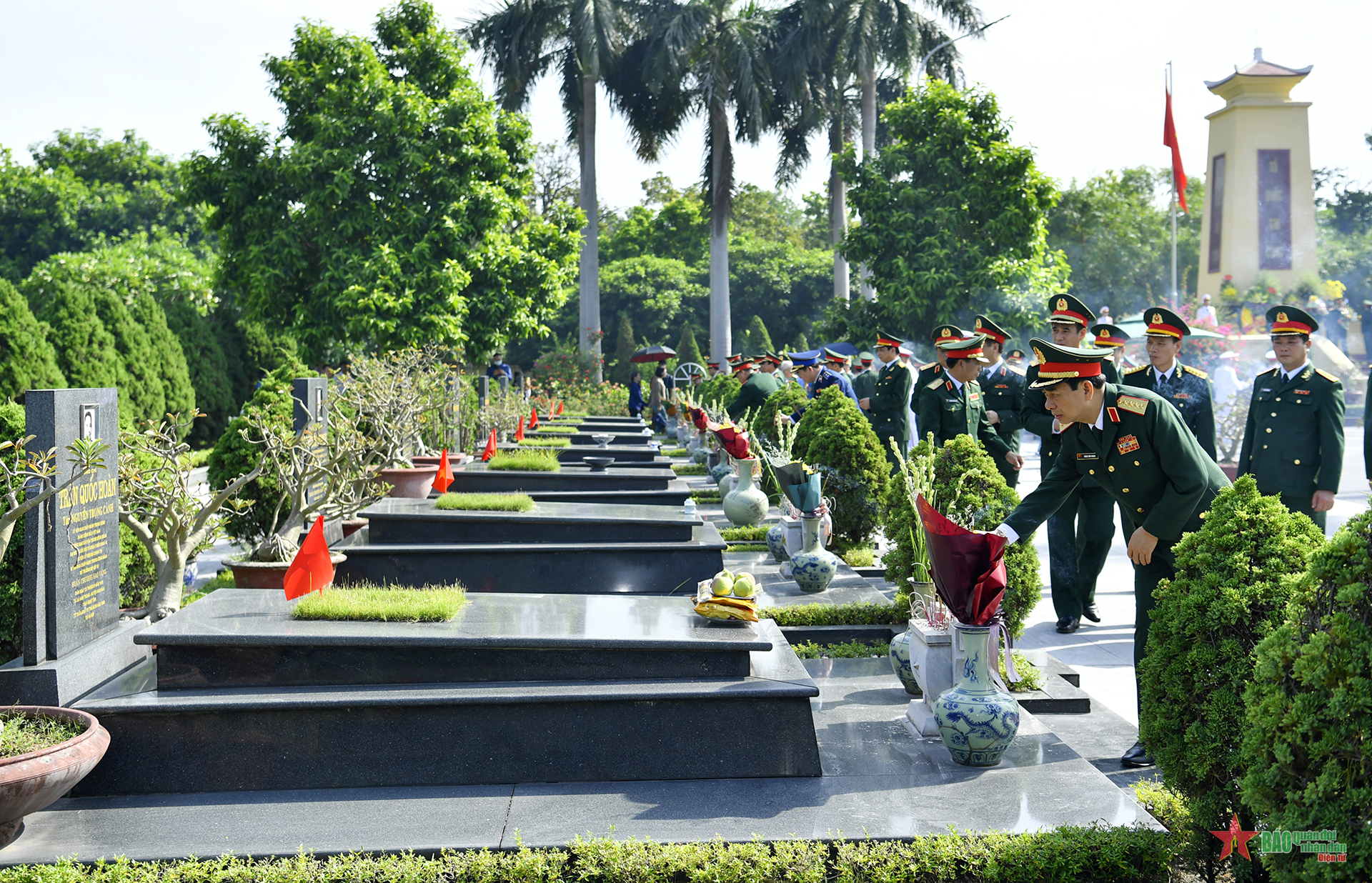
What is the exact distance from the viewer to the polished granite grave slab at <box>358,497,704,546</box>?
7.69 metres

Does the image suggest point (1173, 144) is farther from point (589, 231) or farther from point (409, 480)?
point (409, 480)

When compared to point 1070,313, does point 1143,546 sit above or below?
below

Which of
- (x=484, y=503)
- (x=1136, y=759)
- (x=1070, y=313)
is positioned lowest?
(x=1136, y=759)

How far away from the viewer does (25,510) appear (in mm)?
3895

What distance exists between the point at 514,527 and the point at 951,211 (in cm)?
1548

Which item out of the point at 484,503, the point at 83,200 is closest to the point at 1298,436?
the point at 484,503

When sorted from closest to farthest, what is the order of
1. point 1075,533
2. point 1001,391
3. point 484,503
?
1. point 1075,533
2. point 1001,391
3. point 484,503

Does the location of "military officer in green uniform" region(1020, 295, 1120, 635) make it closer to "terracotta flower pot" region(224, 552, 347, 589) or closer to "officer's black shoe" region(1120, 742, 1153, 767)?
"officer's black shoe" region(1120, 742, 1153, 767)

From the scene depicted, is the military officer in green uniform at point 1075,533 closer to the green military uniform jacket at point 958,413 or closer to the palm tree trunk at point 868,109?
the green military uniform jacket at point 958,413

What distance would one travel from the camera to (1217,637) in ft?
10.3

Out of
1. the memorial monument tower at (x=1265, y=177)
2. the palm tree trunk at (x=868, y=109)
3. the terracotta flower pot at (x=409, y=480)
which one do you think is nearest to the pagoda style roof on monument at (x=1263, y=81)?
the memorial monument tower at (x=1265, y=177)

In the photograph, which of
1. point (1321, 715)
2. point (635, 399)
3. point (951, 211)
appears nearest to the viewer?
point (1321, 715)

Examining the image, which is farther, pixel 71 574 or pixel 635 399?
pixel 635 399

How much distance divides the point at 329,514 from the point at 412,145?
41.5 ft
